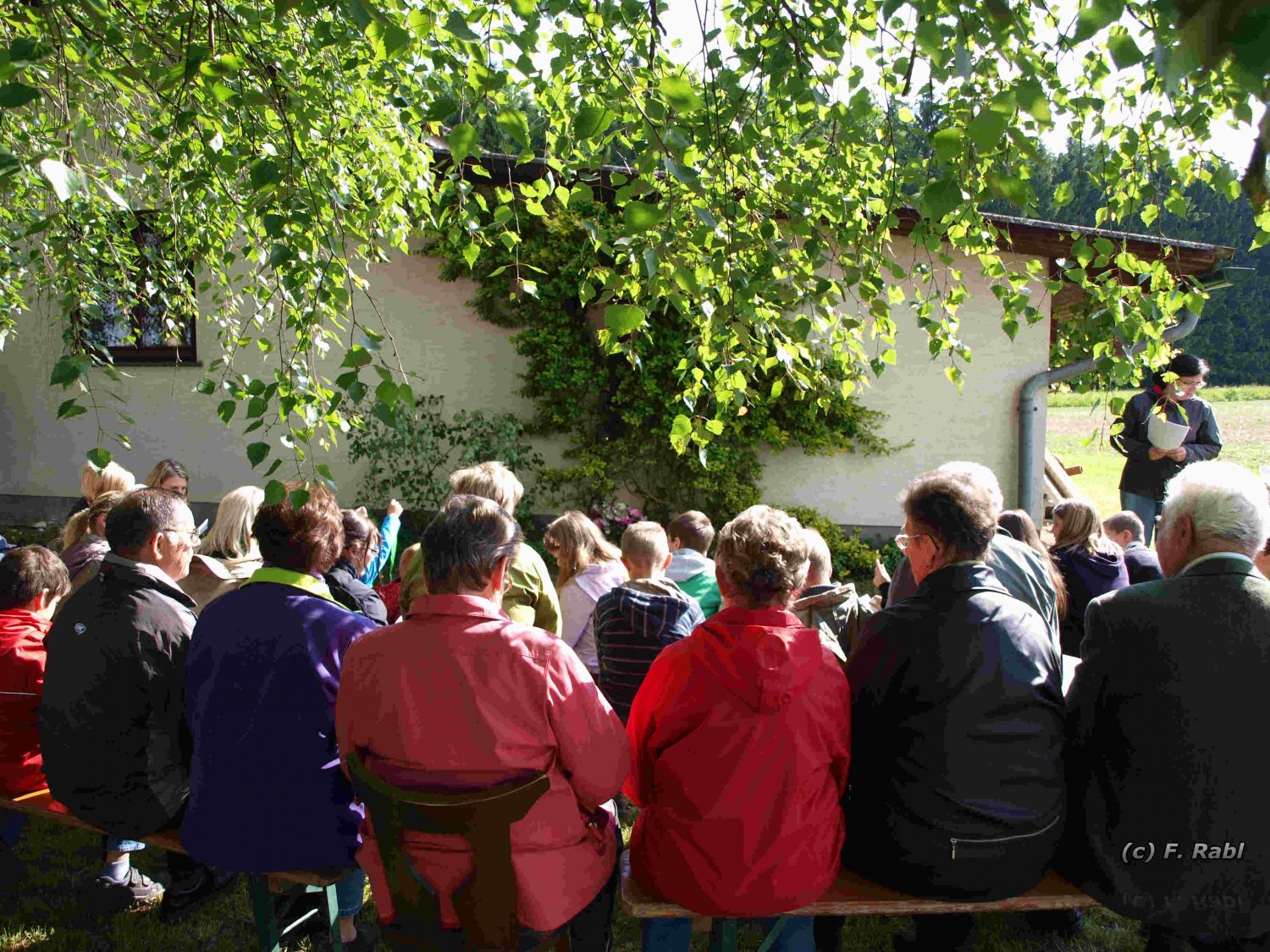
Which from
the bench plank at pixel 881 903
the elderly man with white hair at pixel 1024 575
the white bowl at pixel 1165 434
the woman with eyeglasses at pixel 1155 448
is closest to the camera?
the bench plank at pixel 881 903

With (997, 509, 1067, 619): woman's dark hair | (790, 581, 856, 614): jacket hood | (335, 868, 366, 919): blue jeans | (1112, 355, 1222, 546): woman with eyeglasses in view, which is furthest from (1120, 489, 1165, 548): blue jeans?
(335, 868, 366, 919): blue jeans

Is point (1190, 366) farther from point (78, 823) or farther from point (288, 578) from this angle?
point (78, 823)

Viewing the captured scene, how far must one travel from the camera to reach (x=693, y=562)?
164 inches

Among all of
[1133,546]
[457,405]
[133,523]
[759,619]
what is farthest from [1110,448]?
[133,523]

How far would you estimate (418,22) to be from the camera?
84.0 inches

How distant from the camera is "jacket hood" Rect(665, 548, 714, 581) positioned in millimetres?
4098

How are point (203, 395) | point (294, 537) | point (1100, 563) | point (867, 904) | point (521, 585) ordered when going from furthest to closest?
point (203, 395)
point (1100, 563)
point (521, 585)
point (294, 537)
point (867, 904)

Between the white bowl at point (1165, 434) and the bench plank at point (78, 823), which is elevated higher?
the white bowl at point (1165, 434)

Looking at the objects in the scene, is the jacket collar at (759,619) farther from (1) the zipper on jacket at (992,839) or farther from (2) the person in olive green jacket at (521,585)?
(2) the person in olive green jacket at (521,585)

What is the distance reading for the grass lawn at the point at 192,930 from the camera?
9.78 feet

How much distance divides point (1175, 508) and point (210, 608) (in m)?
2.65

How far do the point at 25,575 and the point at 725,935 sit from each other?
2.73 meters

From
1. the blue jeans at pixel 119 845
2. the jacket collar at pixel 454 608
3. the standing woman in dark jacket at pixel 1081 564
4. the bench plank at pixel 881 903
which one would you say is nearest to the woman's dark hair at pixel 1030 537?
the standing woman in dark jacket at pixel 1081 564

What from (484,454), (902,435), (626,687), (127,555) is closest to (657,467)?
(484,454)
